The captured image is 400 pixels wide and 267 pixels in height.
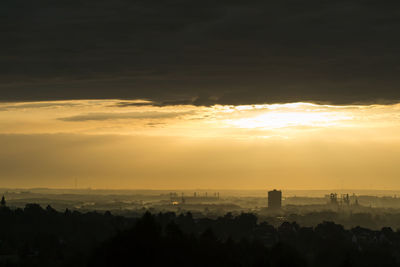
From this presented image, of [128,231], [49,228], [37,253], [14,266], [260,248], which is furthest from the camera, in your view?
[49,228]

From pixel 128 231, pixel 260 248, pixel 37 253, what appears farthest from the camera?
pixel 37 253

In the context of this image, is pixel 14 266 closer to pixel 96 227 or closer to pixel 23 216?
pixel 96 227

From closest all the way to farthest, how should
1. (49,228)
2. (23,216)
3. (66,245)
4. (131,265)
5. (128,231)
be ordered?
1. (131,265)
2. (128,231)
3. (66,245)
4. (49,228)
5. (23,216)

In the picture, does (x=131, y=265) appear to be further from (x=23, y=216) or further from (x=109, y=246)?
(x=23, y=216)

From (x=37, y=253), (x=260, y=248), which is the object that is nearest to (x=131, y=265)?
(x=260, y=248)

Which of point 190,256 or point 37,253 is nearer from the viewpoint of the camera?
point 190,256

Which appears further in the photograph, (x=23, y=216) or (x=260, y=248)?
(x=23, y=216)

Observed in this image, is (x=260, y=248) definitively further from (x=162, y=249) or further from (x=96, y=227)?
(x=96, y=227)

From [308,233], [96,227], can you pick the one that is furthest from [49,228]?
[308,233]

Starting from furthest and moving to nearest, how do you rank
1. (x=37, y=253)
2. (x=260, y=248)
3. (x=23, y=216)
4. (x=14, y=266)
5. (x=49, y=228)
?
(x=23, y=216)
(x=49, y=228)
(x=37, y=253)
(x=260, y=248)
(x=14, y=266)
